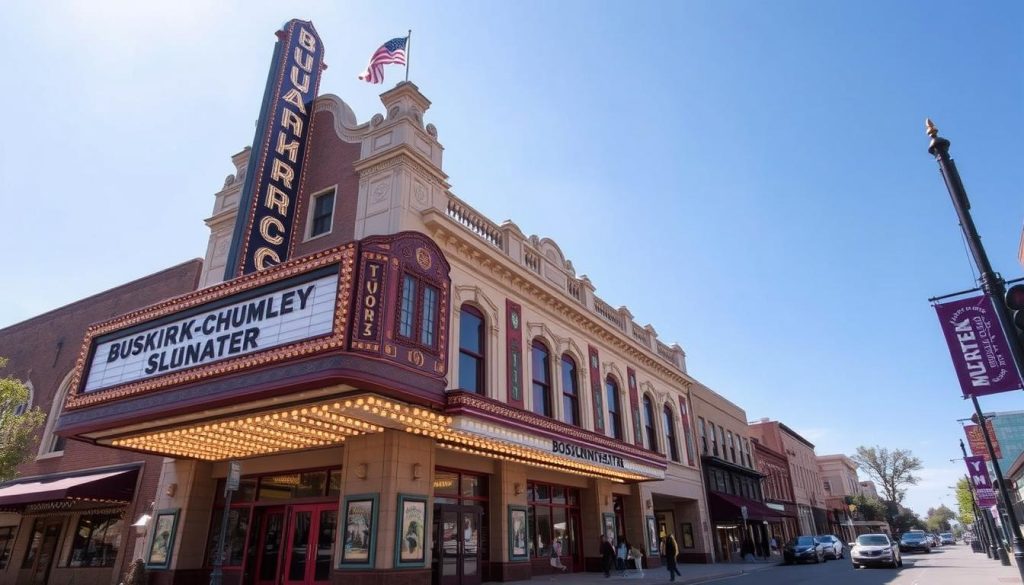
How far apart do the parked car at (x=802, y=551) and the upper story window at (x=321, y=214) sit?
30.0 meters

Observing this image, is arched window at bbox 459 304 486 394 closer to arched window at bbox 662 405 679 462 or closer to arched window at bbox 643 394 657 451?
arched window at bbox 643 394 657 451

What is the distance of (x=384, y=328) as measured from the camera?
487 inches

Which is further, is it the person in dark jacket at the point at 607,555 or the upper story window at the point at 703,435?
the upper story window at the point at 703,435

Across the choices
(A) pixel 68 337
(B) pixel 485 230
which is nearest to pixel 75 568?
(A) pixel 68 337

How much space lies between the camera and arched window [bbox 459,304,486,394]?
18.2 m

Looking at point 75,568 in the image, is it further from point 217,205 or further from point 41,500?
point 217,205

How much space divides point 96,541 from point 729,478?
1311 inches

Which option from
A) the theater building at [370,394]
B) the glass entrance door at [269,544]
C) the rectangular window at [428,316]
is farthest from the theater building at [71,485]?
the rectangular window at [428,316]

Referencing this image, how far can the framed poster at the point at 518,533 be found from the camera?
59.1ft

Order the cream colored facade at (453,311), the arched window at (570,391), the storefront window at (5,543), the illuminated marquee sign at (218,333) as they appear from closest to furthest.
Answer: the illuminated marquee sign at (218,333)
the cream colored facade at (453,311)
the storefront window at (5,543)
the arched window at (570,391)

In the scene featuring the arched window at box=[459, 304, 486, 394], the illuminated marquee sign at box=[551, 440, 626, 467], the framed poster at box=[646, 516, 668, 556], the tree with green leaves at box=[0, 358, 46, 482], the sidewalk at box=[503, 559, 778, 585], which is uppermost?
the arched window at box=[459, 304, 486, 394]

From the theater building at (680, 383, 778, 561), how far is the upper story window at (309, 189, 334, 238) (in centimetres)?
2551

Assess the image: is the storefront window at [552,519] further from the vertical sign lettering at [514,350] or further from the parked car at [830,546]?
the parked car at [830,546]

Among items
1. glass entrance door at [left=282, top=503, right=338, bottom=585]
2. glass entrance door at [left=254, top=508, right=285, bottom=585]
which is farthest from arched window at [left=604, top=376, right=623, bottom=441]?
glass entrance door at [left=254, top=508, right=285, bottom=585]
